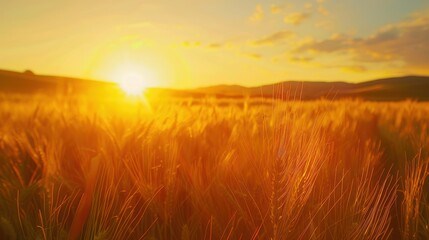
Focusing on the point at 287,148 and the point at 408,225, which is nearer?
the point at 287,148

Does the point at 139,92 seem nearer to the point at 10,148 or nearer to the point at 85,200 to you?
the point at 10,148

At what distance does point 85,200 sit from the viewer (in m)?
0.65

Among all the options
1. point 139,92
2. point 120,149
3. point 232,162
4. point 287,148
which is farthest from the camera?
point 139,92

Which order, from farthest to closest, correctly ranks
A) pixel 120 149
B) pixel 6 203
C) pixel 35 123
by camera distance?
pixel 35 123 → pixel 120 149 → pixel 6 203

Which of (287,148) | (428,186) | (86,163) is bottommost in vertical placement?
(428,186)

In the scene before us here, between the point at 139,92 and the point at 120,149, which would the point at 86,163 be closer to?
the point at 120,149

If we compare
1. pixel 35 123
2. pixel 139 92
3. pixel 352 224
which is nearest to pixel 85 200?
pixel 352 224

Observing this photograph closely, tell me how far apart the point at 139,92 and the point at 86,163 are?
102 inches

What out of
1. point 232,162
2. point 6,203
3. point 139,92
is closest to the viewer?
point 6,203

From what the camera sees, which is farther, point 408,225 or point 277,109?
point 408,225

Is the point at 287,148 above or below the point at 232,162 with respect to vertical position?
above

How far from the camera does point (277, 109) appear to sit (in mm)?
614

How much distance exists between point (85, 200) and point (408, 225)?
2.19 ft

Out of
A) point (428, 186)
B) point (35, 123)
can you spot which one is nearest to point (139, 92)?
point (35, 123)
